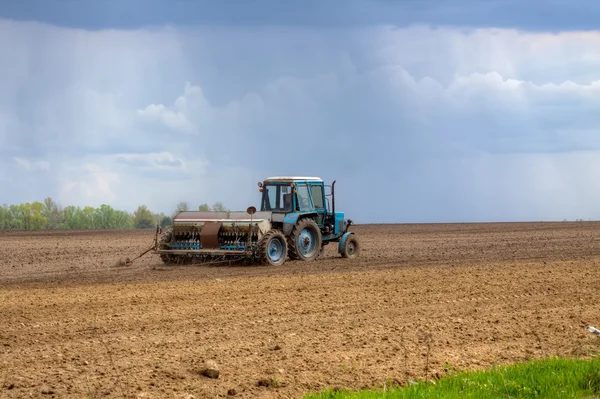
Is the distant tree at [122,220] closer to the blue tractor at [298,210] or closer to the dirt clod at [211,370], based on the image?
the blue tractor at [298,210]

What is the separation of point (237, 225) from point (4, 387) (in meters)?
12.5

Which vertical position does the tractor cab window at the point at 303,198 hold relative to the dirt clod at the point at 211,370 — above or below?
above

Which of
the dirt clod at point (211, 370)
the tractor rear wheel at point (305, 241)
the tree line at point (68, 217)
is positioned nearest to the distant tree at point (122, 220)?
the tree line at point (68, 217)

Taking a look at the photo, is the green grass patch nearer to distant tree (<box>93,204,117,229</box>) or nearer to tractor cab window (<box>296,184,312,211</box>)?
tractor cab window (<box>296,184,312,211</box>)

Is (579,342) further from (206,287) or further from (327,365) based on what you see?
(206,287)

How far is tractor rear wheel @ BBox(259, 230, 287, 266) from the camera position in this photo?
20188mm

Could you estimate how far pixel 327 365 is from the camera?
9.02 meters

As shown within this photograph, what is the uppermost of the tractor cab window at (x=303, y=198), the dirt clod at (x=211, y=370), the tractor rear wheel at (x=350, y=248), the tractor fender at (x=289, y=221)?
the tractor cab window at (x=303, y=198)

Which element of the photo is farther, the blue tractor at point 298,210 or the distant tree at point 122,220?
the distant tree at point 122,220

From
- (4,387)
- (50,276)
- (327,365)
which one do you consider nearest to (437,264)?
(50,276)

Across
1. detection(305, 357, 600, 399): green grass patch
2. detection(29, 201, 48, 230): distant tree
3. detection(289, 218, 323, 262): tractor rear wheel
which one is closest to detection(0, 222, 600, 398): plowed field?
detection(305, 357, 600, 399): green grass patch

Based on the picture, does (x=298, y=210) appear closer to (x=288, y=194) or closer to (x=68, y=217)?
(x=288, y=194)

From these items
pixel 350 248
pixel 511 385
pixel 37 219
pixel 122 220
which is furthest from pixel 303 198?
pixel 122 220

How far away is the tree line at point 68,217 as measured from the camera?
48688 millimetres
